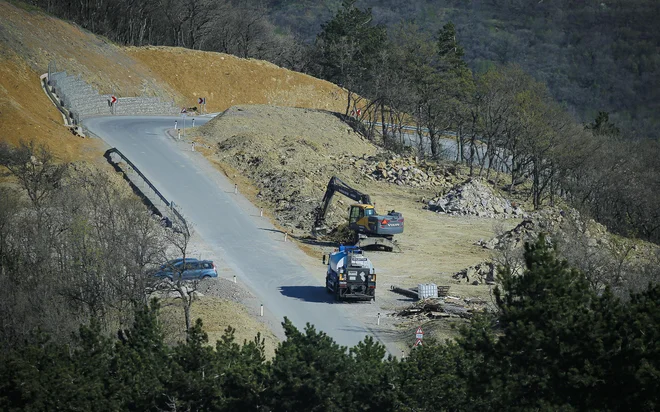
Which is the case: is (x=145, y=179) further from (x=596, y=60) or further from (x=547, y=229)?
(x=596, y=60)

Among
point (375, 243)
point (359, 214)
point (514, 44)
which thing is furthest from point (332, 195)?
point (514, 44)

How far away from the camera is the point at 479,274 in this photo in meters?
48.8

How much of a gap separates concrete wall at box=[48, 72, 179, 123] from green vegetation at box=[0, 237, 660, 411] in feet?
145

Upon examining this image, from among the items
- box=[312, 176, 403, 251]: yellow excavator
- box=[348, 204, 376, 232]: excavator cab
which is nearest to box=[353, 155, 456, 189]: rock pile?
box=[312, 176, 403, 251]: yellow excavator

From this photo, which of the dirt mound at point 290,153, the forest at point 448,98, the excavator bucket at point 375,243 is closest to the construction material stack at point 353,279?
the excavator bucket at point 375,243

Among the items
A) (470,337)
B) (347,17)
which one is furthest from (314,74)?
(470,337)

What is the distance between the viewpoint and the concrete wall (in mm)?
71812

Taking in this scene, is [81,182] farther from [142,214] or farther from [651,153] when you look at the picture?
[651,153]

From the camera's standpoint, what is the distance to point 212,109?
304ft

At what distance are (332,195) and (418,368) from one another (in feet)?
98.4

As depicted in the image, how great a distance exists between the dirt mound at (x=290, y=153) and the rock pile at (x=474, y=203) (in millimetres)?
6579

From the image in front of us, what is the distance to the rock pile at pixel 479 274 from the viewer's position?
159 ft

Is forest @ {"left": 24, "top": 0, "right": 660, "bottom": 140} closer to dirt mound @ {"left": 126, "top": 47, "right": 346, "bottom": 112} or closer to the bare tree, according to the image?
dirt mound @ {"left": 126, "top": 47, "right": 346, "bottom": 112}

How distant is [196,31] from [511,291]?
289 feet
